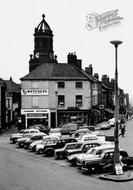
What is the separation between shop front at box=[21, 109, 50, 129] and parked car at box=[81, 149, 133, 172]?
127 ft

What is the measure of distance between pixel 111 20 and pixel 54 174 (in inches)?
378

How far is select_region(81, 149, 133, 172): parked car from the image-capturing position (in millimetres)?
22703

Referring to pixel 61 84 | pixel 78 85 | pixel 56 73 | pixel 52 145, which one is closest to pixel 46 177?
pixel 52 145

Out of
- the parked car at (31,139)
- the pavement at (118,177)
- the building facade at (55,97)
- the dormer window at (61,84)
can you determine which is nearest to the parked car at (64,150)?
the pavement at (118,177)

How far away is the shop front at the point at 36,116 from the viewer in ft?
204

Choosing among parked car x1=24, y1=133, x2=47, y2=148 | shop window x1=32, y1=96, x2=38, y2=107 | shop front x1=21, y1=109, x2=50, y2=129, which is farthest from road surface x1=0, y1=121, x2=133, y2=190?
shop window x1=32, y1=96, x2=38, y2=107

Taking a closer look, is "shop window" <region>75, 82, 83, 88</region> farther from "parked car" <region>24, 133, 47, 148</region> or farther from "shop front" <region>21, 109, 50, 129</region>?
"parked car" <region>24, 133, 47, 148</region>

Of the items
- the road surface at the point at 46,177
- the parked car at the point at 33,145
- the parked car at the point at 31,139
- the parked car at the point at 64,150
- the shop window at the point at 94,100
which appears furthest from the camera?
the shop window at the point at 94,100

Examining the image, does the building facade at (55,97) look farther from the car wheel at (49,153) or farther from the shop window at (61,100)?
the car wheel at (49,153)

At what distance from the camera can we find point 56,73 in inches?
2518

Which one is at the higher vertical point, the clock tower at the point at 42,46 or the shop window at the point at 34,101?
the clock tower at the point at 42,46

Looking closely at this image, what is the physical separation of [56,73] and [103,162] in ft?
137

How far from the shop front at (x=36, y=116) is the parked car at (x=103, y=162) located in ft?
127

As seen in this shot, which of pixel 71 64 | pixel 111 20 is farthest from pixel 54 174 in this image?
pixel 71 64
